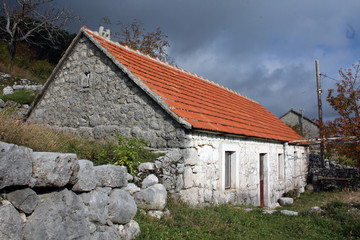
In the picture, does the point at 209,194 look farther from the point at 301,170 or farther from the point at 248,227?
the point at 301,170

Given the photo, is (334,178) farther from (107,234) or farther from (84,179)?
(84,179)

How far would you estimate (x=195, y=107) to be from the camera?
7637mm

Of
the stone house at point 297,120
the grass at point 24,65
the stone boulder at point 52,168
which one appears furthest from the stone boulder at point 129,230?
the stone house at point 297,120

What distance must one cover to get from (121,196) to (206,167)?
311cm

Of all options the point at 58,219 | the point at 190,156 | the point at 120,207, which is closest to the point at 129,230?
the point at 120,207

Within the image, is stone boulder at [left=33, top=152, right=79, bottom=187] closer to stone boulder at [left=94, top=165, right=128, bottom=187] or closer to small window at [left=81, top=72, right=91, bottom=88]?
stone boulder at [left=94, top=165, right=128, bottom=187]

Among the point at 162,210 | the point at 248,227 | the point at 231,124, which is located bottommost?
the point at 248,227

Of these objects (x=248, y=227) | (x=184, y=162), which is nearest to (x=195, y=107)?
(x=184, y=162)

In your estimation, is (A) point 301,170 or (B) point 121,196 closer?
(B) point 121,196

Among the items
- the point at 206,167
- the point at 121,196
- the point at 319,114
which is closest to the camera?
the point at 121,196

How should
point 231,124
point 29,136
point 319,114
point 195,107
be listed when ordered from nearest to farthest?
point 29,136 < point 195,107 < point 231,124 < point 319,114

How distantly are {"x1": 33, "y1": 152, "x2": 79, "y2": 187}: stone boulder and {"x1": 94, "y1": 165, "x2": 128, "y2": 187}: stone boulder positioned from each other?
733 mm

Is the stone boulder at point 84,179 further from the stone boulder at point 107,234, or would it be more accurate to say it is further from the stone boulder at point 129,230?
the stone boulder at point 129,230

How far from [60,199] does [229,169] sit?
584 cm
